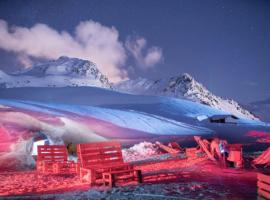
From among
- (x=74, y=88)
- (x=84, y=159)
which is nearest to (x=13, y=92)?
(x=74, y=88)

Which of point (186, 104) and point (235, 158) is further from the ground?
point (186, 104)

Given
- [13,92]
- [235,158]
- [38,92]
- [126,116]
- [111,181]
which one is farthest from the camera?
[126,116]

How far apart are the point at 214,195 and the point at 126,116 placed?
1884cm

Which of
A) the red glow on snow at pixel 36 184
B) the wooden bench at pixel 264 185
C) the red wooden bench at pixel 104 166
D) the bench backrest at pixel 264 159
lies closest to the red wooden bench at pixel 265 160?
the bench backrest at pixel 264 159

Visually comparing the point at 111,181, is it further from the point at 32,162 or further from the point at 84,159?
the point at 32,162

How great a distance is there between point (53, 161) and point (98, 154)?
10.7ft

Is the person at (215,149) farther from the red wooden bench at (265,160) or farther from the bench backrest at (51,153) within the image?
the bench backrest at (51,153)

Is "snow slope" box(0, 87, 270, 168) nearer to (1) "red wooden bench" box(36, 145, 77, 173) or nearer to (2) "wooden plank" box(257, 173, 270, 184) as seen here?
(1) "red wooden bench" box(36, 145, 77, 173)

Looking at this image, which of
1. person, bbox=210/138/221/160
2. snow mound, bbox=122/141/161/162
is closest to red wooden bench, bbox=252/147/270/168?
person, bbox=210/138/221/160

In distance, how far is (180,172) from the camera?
32.8 ft

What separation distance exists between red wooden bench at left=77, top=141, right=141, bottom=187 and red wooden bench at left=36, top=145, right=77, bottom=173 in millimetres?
2260

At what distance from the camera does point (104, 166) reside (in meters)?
8.69

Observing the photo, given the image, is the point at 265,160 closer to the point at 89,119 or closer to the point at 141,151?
the point at 141,151

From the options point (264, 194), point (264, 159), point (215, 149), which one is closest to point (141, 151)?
point (215, 149)
